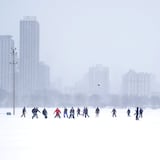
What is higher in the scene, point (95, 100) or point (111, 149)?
point (111, 149)

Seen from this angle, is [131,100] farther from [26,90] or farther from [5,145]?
[5,145]

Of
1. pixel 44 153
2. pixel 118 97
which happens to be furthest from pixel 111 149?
pixel 118 97

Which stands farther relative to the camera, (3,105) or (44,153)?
(3,105)

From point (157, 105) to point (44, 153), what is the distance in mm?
147520

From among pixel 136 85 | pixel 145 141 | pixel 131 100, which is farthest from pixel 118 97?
pixel 145 141

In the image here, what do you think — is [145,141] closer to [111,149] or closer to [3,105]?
[111,149]

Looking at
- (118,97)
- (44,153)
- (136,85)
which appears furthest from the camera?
(136,85)

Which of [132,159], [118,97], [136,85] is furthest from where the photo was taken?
[136,85]

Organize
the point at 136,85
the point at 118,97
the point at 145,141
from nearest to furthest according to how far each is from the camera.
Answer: the point at 145,141 → the point at 118,97 → the point at 136,85

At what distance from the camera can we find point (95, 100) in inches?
5979

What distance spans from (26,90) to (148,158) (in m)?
191

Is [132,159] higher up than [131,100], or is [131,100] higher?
[132,159]

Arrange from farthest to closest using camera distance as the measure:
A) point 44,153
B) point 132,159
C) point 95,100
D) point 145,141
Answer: point 95,100, point 145,141, point 44,153, point 132,159

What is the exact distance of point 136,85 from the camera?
198 meters
